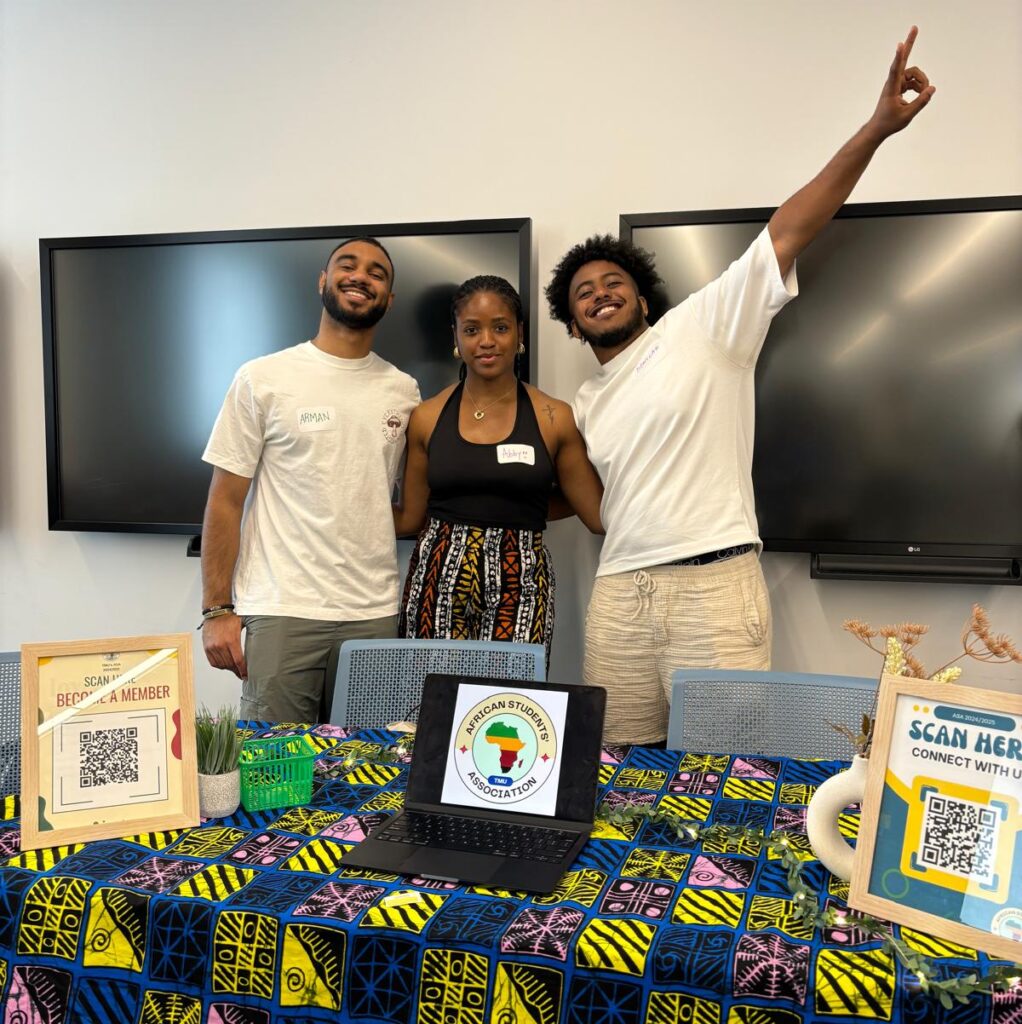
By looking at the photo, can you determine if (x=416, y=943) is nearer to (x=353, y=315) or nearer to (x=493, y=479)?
(x=493, y=479)

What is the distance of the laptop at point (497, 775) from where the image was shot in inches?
45.8

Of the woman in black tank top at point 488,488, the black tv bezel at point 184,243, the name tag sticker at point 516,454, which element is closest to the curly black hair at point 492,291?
the woman in black tank top at point 488,488

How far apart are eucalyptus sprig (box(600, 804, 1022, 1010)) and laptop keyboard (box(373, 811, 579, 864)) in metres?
0.11

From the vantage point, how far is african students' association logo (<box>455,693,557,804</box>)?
125cm

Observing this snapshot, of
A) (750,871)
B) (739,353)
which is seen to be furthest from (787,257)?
(750,871)

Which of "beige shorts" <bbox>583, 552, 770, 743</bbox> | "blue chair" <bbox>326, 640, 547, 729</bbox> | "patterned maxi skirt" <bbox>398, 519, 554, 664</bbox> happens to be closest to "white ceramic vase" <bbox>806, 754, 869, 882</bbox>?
"blue chair" <bbox>326, 640, 547, 729</bbox>

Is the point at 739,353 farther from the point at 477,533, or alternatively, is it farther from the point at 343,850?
the point at 343,850

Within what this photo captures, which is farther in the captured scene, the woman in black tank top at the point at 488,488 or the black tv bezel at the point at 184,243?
the black tv bezel at the point at 184,243

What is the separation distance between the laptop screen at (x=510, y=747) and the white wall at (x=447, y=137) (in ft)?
4.79

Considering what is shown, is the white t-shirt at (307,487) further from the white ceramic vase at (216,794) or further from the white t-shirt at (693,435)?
the white ceramic vase at (216,794)

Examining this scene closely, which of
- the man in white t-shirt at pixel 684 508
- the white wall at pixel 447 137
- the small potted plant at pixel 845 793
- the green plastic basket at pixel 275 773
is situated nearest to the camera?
the small potted plant at pixel 845 793

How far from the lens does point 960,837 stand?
3.16ft

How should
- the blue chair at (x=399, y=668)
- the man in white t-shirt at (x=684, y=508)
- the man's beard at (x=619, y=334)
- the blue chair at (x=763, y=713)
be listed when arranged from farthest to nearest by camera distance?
1. the man's beard at (x=619, y=334)
2. the man in white t-shirt at (x=684, y=508)
3. the blue chair at (x=399, y=668)
4. the blue chair at (x=763, y=713)

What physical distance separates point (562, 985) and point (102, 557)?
2616 mm
